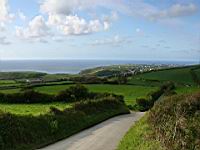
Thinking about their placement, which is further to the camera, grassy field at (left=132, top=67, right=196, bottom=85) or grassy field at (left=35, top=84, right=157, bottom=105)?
grassy field at (left=132, top=67, right=196, bottom=85)

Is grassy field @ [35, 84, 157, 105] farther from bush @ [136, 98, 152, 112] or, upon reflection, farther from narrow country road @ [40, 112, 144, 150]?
narrow country road @ [40, 112, 144, 150]

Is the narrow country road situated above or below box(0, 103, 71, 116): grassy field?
above

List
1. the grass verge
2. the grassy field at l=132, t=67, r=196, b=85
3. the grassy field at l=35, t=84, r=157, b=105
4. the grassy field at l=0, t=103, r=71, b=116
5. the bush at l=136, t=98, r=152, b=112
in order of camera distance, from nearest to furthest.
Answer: the grass verge < the grassy field at l=0, t=103, r=71, b=116 < the bush at l=136, t=98, r=152, b=112 < the grassy field at l=35, t=84, r=157, b=105 < the grassy field at l=132, t=67, r=196, b=85

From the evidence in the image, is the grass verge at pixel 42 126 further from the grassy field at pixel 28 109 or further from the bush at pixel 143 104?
the bush at pixel 143 104

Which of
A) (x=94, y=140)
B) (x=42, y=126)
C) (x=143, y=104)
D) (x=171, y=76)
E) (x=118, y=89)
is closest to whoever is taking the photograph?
(x=94, y=140)

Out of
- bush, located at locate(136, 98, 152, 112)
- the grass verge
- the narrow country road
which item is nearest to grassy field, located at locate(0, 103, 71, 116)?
the grass verge

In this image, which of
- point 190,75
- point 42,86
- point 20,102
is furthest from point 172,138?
point 190,75

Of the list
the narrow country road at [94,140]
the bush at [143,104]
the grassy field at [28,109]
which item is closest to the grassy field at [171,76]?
the bush at [143,104]

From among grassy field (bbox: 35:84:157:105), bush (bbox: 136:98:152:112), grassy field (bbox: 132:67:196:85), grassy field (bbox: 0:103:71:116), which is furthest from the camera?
grassy field (bbox: 132:67:196:85)

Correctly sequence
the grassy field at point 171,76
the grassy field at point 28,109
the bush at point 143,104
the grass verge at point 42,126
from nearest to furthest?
the grass verge at point 42,126 → the grassy field at point 28,109 → the bush at point 143,104 → the grassy field at point 171,76

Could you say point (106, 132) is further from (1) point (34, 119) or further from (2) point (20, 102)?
(2) point (20, 102)

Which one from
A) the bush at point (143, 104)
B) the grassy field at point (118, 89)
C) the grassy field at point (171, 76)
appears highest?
the grassy field at point (171, 76)

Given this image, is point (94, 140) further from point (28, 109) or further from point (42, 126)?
point (28, 109)

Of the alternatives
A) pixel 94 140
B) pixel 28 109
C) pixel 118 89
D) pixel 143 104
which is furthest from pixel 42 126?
pixel 118 89
